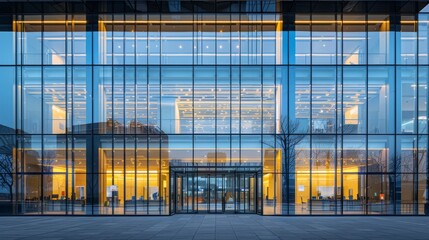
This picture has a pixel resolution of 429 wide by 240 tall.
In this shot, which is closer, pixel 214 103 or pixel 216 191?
pixel 214 103

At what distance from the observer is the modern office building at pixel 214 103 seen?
28906 mm

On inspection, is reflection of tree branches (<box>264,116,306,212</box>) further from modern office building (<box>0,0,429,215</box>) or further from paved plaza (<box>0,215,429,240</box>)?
paved plaza (<box>0,215,429,240</box>)

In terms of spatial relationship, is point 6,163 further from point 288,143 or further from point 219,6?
point 288,143

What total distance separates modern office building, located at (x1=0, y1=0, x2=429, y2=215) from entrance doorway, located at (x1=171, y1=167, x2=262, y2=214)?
388mm

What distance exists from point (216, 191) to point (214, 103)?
5.85 metres

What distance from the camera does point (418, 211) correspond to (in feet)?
94.1

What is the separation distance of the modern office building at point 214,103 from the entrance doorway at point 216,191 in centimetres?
39

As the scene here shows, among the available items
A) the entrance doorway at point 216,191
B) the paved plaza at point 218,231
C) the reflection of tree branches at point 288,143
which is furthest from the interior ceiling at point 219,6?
the paved plaza at point 218,231

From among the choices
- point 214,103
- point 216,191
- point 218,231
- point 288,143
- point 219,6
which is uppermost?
point 219,6

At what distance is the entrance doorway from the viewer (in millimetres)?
30297

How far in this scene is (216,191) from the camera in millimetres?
30438

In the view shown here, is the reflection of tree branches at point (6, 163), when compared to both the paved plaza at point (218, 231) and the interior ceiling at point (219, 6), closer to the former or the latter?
the paved plaza at point (218, 231)

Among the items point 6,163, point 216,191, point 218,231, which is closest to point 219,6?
point 216,191

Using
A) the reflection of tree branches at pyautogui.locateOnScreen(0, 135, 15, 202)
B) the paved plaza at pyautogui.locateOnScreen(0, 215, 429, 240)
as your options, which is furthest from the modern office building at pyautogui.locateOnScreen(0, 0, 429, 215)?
the paved plaza at pyautogui.locateOnScreen(0, 215, 429, 240)
